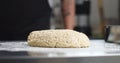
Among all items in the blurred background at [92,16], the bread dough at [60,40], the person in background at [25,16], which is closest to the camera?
the bread dough at [60,40]

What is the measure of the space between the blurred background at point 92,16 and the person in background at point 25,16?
0.10 m

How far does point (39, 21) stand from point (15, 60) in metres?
0.83

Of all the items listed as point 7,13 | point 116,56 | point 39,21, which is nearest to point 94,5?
point 39,21

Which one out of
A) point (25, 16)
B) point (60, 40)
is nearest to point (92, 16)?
point (25, 16)

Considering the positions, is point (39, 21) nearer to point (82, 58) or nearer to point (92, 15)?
point (92, 15)

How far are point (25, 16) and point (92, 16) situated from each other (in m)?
0.40

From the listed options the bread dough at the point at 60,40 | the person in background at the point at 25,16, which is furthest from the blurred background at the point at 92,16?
the bread dough at the point at 60,40

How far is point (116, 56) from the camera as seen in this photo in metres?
0.40

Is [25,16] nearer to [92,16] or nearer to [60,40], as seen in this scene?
[92,16]

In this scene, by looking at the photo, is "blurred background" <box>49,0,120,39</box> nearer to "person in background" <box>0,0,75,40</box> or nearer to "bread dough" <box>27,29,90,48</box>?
"person in background" <box>0,0,75,40</box>

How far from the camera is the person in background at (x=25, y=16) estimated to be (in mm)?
1181

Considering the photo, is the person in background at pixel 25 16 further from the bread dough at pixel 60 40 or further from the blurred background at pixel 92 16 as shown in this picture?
the bread dough at pixel 60 40

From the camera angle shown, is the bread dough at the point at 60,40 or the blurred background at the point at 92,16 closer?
the bread dough at the point at 60,40

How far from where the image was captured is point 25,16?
122 centimetres
